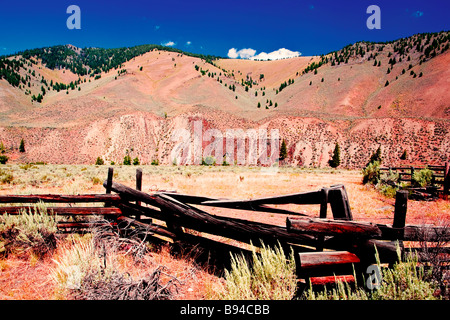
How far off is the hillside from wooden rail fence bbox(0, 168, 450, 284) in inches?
2217

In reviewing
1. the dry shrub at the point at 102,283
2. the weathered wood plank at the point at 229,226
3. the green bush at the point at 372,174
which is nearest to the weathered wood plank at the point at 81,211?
the weathered wood plank at the point at 229,226

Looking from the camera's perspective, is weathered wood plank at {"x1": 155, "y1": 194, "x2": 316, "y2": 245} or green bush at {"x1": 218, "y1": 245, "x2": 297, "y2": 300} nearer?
green bush at {"x1": 218, "y1": 245, "x2": 297, "y2": 300}

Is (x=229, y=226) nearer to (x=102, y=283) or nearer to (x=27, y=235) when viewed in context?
(x=102, y=283)

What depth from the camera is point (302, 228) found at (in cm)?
299

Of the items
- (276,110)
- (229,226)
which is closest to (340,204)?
(229,226)

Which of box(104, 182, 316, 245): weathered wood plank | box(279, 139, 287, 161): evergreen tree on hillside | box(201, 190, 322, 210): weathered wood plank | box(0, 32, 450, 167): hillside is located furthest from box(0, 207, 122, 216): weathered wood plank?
box(279, 139, 287, 161): evergreen tree on hillside

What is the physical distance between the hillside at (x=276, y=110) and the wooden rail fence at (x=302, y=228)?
185 feet

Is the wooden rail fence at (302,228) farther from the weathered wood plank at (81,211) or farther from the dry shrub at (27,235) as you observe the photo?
the dry shrub at (27,235)

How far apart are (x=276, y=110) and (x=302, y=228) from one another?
276ft

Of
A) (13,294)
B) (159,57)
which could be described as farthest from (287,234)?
(159,57)

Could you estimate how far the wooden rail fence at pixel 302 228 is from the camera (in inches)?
117

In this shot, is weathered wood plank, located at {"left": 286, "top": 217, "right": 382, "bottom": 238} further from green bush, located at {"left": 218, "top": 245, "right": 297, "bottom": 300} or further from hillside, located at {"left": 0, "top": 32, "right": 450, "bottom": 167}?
hillside, located at {"left": 0, "top": 32, "right": 450, "bottom": 167}

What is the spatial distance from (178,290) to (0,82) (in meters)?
173

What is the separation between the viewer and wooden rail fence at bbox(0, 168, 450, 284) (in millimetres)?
2984
